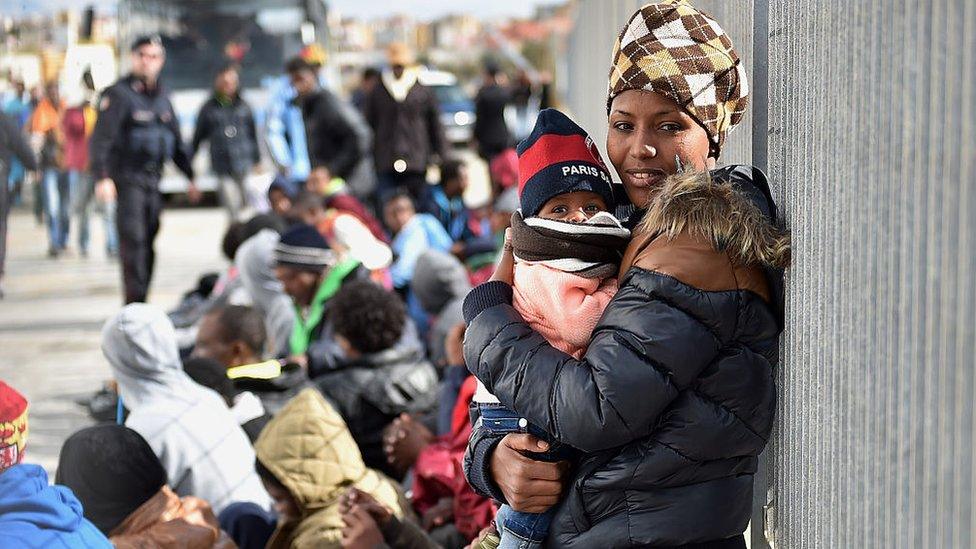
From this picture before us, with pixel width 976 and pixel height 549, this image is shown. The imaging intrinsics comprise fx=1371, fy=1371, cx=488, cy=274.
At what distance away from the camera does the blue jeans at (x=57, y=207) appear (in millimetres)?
17906

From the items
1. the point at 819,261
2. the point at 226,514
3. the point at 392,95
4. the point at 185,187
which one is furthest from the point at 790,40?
the point at 185,187

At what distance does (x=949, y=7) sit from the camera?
1510 mm

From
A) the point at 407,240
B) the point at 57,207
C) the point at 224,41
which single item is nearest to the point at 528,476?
the point at 407,240

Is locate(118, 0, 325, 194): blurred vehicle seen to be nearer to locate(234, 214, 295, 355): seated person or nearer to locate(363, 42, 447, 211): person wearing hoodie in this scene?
locate(363, 42, 447, 211): person wearing hoodie

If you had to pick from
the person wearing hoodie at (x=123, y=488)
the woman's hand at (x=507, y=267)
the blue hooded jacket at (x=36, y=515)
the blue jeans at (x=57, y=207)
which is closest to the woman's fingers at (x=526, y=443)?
the woman's hand at (x=507, y=267)

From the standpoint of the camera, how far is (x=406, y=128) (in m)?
13.6

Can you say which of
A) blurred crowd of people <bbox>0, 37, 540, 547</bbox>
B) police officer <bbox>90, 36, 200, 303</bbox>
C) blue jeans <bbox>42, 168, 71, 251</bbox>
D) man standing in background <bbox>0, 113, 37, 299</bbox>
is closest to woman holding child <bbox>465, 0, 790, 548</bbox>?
blurred crowd of people <bbox>0, 37, 540, 547</bbox>

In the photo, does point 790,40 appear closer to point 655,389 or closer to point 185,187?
point 655,389

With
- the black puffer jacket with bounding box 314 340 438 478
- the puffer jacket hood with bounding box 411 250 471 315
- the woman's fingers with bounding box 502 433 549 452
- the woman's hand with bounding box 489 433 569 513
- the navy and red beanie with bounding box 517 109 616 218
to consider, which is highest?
the navy and red beanie with bounding box 517 109 616 218

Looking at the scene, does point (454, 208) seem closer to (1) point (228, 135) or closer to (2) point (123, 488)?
(1) point (228, 135)

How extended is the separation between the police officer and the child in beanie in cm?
840

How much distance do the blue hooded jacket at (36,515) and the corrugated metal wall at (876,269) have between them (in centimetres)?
159

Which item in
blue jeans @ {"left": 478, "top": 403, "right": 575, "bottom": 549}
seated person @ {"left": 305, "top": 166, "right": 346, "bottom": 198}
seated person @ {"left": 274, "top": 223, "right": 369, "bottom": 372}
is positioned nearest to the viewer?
blue jeans @ {"left": 478, "top": 403, "right": 575, "bottom": 549}

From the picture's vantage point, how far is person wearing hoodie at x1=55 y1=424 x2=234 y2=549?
400 cm
